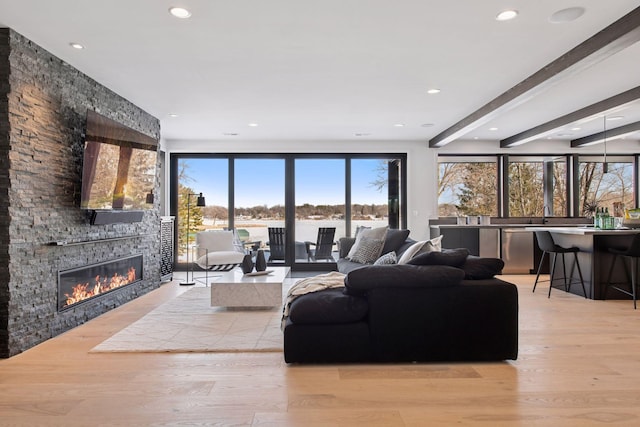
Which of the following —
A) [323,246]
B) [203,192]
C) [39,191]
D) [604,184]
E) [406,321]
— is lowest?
[406,321]

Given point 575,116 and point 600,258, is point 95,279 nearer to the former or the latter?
point 600,258

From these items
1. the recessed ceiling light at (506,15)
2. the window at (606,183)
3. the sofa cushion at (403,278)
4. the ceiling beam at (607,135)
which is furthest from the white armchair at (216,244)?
the window at (606,183)

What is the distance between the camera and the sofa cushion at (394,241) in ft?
18.4

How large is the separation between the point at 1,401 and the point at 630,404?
3545mm

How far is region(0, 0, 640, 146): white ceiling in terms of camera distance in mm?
2957

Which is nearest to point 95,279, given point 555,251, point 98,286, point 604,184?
point 98,286

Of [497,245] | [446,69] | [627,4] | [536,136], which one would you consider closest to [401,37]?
[446,69]

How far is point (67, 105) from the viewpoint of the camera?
4012 mm

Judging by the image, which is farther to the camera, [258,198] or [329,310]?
[258,198]

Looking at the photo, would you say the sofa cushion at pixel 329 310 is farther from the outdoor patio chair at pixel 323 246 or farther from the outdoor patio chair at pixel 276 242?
the outdoor patio chair at pixel 276 242

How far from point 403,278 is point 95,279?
3.40 meters

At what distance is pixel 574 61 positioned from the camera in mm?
3576

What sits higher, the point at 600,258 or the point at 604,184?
the point at 604,184

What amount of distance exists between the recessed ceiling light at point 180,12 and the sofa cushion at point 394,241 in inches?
144
